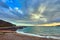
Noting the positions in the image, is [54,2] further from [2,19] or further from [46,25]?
[2,19]

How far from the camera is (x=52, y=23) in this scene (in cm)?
172

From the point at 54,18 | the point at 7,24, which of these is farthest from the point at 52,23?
the point at 7,24

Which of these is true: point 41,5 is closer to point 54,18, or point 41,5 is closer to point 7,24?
point 54,18

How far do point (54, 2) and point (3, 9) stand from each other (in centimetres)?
63

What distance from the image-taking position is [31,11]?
1685 mm

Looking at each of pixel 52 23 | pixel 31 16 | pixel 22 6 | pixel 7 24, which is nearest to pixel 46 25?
pixel 52 23

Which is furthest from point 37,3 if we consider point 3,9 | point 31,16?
point 3,9

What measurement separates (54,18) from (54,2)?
20cm

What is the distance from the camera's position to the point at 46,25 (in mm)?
1722

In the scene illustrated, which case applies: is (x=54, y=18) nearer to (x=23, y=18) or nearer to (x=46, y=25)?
(x=46, y=25)

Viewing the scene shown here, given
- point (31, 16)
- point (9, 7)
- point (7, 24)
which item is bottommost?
point (7, 24)

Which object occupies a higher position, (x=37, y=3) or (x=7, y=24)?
(x=37, y=3)

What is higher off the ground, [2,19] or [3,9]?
[3,9]

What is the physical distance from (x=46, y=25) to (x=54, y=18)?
0.44 ft
